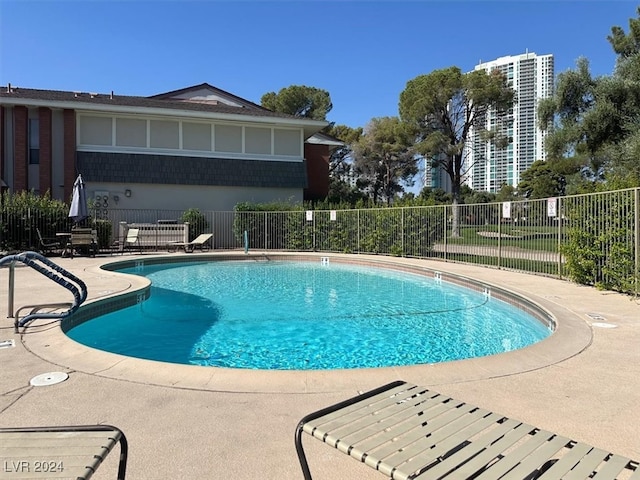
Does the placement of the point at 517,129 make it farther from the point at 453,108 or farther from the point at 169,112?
the point at 169,112

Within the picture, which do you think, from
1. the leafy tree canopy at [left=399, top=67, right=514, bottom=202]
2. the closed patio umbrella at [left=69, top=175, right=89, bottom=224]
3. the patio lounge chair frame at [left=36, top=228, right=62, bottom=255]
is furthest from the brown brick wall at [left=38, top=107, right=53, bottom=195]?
the leafy tree canopy at [left=399, top=67, right=514, bottom=202]

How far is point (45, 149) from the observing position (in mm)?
18797

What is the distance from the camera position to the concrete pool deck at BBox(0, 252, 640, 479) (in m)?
2.33

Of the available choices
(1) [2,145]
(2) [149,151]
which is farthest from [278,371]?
(1) [2,145]

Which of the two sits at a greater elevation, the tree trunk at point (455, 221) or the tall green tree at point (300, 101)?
the tall green tree at point (300, 101)

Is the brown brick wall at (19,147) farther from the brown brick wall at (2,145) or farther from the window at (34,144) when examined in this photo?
the brown brick wall at (2,145)

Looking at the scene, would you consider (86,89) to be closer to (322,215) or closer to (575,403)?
(322,215)

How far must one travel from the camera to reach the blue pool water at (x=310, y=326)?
5.50 meters

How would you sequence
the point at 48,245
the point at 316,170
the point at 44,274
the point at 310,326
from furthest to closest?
the point at 316,170 < the point at 48,245 < the point at 310,326 < the point at 44,274

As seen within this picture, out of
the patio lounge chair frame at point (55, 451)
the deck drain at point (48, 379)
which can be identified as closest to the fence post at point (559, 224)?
the deck drain at point (48, 379)

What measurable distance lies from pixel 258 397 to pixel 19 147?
20674 millimetres

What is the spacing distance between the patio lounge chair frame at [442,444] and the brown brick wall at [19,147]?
21.5m

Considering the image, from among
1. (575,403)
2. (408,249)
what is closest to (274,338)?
(575,403)

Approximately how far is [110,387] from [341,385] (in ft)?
5.98
